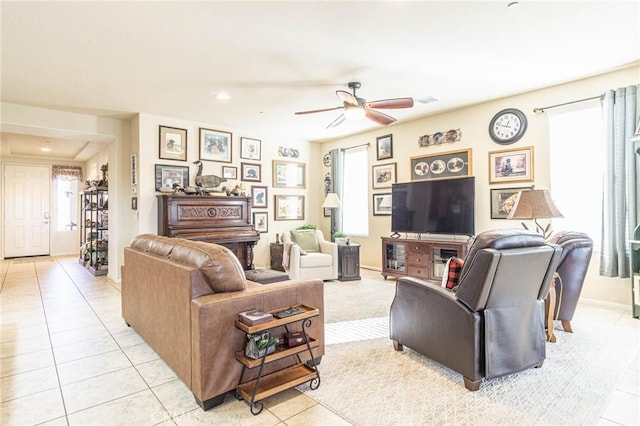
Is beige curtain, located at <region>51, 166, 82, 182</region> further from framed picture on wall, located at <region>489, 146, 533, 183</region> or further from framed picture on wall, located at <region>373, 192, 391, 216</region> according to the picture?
framed picture on wall, located at <region>489, 146, 533, 183</region>

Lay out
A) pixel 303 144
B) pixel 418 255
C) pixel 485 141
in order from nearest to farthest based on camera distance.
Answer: pixel 485 141 → pixel 418 255 → pixel 303 144

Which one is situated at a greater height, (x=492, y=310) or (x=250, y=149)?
(x=250, y=149)

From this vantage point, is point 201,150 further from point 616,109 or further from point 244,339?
point 616,109

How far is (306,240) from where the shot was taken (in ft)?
19.3

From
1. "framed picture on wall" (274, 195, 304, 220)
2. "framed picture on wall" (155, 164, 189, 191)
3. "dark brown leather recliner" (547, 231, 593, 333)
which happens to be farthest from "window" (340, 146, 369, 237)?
"dark brown leather recliner" (547, 231, 593, 333)

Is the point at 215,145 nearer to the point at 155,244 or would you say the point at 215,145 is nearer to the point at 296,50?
the point at 296,50

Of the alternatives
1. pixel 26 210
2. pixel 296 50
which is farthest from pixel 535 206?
pixel 26 210

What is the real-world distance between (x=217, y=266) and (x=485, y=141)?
14.4 feet

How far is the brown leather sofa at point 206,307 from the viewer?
1854 millimetres

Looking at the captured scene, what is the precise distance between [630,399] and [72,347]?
4070mm

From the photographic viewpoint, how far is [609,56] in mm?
3436

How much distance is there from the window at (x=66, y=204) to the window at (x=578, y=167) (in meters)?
10.9

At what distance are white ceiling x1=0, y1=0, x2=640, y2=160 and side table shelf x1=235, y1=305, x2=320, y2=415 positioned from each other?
7.48ft

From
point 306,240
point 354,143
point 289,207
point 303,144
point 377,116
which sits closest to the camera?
point 377,116
